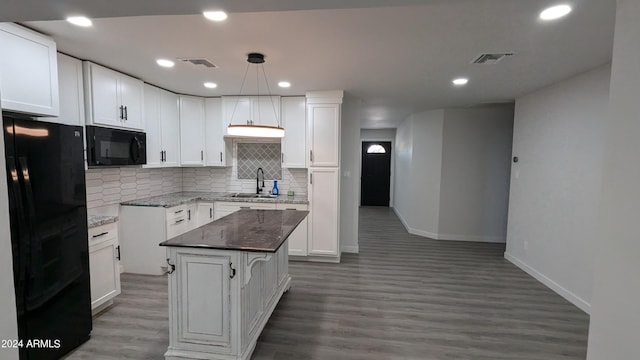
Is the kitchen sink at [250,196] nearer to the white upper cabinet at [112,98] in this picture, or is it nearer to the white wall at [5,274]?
the white upper cabinet at [112,98]

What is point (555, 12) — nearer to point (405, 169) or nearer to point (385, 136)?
point (405, 169)

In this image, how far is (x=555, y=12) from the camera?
1.87m

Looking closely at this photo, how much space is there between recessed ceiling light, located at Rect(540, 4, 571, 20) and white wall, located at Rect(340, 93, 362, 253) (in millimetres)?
2860

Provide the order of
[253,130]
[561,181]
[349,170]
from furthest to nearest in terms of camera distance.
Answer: [349,170] → [561,181] → [253,130]

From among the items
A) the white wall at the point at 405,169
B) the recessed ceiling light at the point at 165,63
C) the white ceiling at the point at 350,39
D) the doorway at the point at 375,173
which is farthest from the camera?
A: the doorway at the point at 375,173

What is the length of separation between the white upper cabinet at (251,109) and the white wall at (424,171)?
10.0ft

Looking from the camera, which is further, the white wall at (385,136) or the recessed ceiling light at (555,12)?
the white wall at (385,136)

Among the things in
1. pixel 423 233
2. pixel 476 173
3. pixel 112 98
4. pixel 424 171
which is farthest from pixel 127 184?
pixel 476 173

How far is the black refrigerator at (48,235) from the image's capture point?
191 cm

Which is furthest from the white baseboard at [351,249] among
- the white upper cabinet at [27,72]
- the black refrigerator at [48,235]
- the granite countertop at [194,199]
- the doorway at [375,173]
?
the doorway at [375,173]

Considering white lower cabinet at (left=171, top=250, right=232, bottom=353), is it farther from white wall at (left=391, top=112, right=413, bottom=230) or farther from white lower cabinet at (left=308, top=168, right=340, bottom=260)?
white wall at (left=391, top=112, right=413, bottom=230)

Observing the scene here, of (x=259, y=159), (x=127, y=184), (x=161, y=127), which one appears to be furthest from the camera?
(x=259, y=159)

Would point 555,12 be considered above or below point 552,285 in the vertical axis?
above

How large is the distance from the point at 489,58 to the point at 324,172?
2369mm
